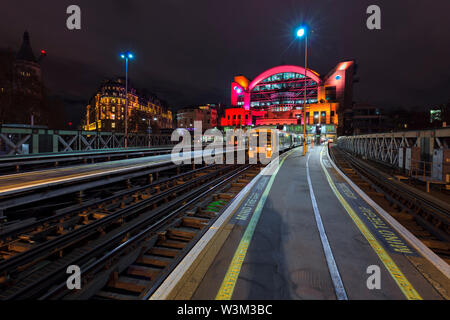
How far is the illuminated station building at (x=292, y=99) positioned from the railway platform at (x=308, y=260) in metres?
69.6

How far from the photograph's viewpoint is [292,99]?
89875 mm

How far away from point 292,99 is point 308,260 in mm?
94495

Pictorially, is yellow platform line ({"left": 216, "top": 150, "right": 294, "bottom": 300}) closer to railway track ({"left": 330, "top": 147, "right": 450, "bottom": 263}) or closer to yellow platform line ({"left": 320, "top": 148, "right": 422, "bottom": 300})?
yellow platform line ({"left": 320, "top": 148, "right": 422, "bottom": 300})

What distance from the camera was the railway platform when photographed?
285cm

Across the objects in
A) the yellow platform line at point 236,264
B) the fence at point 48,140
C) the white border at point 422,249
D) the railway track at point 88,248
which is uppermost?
the fence at point 48,140

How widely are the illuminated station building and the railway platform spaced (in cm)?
6958

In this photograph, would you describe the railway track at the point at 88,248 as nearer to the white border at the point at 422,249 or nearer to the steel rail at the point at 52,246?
the steel rail at the point at 52,246

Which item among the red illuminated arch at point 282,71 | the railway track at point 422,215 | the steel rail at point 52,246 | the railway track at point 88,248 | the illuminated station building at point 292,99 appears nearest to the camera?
the railway track at point 88,248

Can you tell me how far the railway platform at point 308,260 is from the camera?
2.85 m

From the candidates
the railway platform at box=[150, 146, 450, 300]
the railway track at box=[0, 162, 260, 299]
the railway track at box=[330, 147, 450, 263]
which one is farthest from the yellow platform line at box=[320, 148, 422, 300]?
the railway track at box=[0, 162, 260, 299]

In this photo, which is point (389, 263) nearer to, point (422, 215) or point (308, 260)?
point (308, 260)

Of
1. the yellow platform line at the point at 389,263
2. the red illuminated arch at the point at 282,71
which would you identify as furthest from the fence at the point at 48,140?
the red illuminated arch at the point at 282,71
